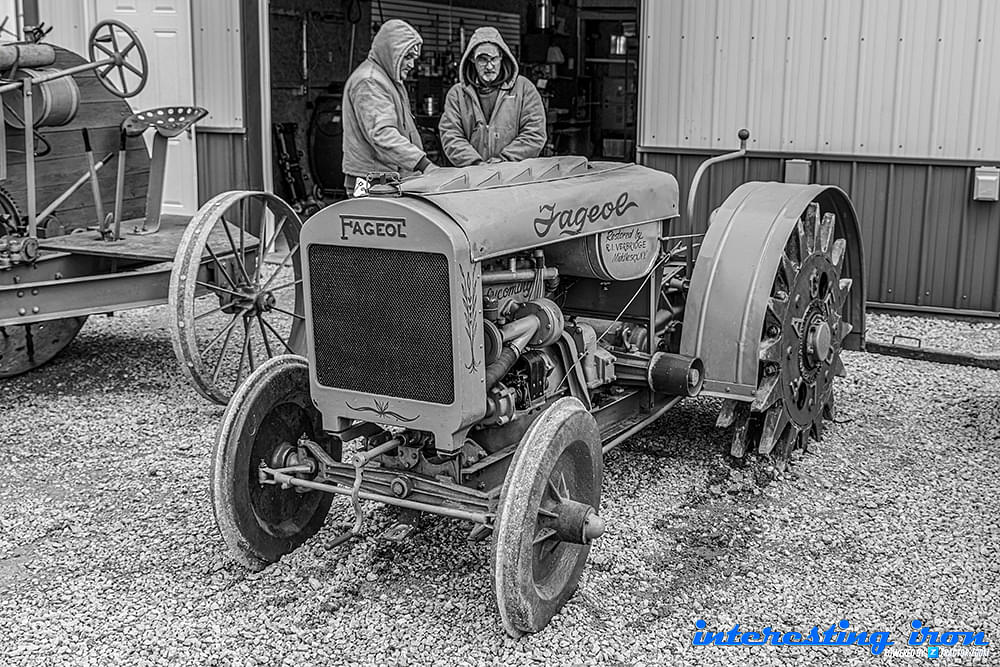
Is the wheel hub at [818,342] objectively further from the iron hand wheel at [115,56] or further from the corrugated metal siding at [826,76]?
the iron hand wheel at [115,56]

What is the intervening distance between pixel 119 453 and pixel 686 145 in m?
4.76

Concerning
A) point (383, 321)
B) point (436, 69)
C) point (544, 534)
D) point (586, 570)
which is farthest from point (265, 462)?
point (436, 69)

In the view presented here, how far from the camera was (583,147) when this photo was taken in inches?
565

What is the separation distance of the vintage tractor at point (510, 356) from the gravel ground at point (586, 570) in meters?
0.20

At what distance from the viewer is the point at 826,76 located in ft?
24.9

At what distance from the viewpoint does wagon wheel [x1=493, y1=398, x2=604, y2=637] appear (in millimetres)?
3010

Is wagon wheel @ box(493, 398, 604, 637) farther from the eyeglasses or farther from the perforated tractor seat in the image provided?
the perforated tractor seat

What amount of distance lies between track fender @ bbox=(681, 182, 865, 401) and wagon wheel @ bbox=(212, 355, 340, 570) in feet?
5.21

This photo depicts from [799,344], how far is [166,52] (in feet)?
20.9

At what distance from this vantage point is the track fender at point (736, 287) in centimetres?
442

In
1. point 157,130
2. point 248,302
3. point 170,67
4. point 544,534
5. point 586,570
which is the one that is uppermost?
point 170,67

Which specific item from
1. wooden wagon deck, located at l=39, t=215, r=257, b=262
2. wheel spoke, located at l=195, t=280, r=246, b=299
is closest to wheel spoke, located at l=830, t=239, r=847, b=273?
wheel spoke, located at l=195, t=280, r=246, b=299

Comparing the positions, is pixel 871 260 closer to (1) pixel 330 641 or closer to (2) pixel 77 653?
(1) pixel 330 641

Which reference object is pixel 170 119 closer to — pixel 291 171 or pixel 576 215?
pixel 576 215
